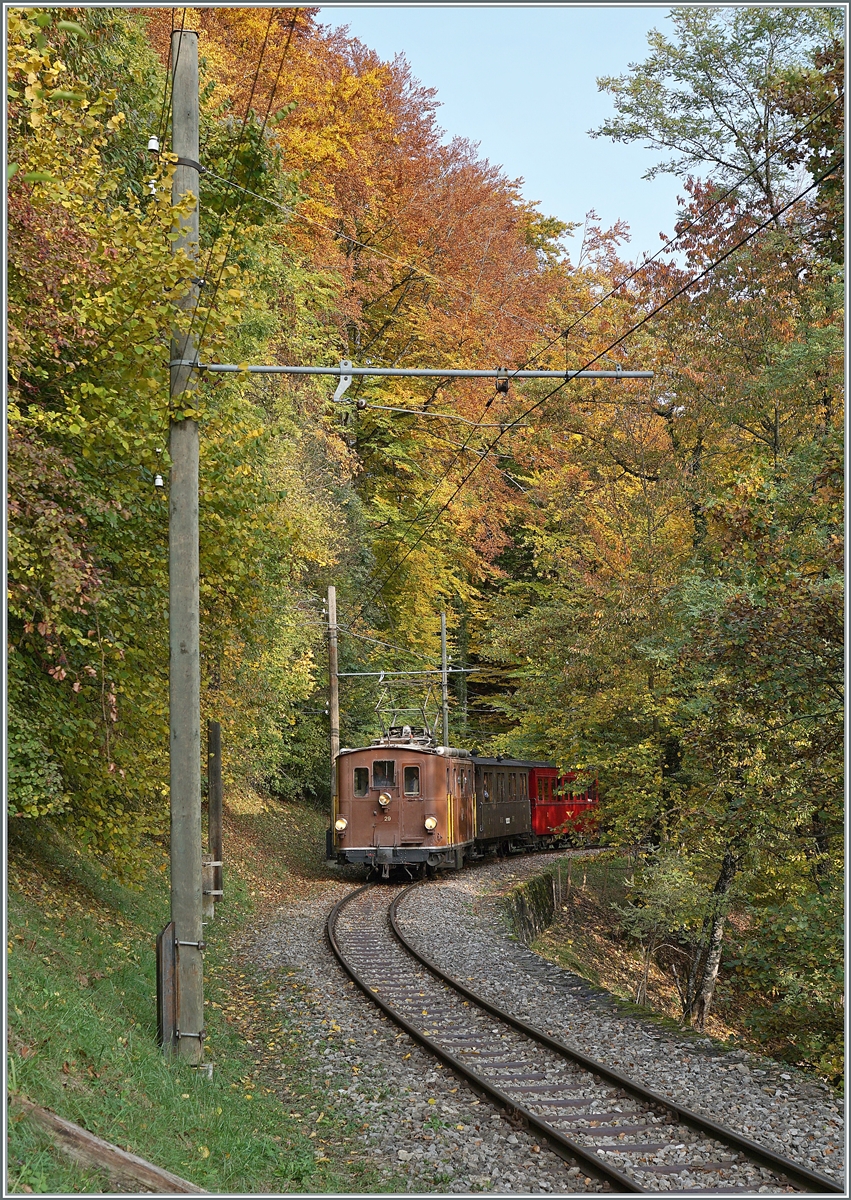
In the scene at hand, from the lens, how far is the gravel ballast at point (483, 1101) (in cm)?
680

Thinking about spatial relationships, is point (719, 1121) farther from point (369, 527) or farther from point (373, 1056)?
point (369, 527)

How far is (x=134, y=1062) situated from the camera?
7277mm

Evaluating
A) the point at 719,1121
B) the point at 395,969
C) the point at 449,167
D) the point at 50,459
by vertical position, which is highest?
the point at 449,167

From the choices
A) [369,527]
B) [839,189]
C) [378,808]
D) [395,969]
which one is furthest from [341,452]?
[839,189]

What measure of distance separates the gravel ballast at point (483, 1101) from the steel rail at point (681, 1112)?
317 mm

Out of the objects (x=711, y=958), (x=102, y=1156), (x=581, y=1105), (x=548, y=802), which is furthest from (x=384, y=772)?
(x=102, y=1156)

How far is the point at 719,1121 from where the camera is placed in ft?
24.6

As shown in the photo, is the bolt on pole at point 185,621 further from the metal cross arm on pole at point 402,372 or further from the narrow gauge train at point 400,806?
the narrow gauge train at point 400,806

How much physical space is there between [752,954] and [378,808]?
1130 centimetres

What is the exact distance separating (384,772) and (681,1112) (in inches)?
647

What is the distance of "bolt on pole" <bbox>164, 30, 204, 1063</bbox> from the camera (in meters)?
8.22

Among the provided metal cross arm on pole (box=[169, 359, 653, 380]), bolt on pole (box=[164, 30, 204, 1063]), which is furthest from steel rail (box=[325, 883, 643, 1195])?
metal cross arm on pole (box=[169, 359, 653, 380])

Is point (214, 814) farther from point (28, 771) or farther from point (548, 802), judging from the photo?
point (548, 802)

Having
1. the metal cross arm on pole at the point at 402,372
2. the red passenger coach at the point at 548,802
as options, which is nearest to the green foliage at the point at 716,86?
the metal cross arm on pole at the point at 402,372
